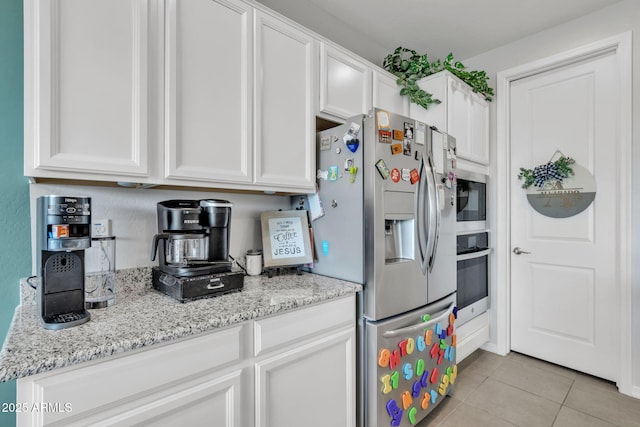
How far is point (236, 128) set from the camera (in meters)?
1.43

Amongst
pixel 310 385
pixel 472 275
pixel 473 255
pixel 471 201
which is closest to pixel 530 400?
pixel 472 275

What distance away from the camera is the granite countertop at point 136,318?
77 centimetres

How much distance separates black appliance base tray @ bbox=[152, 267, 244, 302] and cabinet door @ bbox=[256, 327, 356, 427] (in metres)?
A: 0.35

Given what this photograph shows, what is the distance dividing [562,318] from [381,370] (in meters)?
1.91

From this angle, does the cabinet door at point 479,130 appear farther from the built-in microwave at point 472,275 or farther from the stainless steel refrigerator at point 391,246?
the stainless steel refrigerator at point 391,246

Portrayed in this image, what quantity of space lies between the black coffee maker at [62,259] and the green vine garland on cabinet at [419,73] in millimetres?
2115

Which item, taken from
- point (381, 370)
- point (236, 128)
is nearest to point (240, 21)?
point (236, 128)

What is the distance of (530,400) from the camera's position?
6.59 ft

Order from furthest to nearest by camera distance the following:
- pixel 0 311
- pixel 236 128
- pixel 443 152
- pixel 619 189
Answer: pixel 619 189, pixel 443 152, pixel 236 128, pixel 0 311

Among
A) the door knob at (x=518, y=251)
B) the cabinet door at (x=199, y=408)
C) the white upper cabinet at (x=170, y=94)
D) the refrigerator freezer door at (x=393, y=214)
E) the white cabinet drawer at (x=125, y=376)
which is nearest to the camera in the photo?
the white cabinet drawer at (x=125, y=376)

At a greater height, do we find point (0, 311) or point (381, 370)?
point (0, 311)

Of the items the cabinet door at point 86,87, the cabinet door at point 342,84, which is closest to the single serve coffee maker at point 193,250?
the cabinet door at point 86,87

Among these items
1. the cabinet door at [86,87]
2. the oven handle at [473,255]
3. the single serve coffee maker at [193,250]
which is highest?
the cabinet door at [86,87]

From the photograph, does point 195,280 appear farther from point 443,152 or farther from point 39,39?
point 443,152
